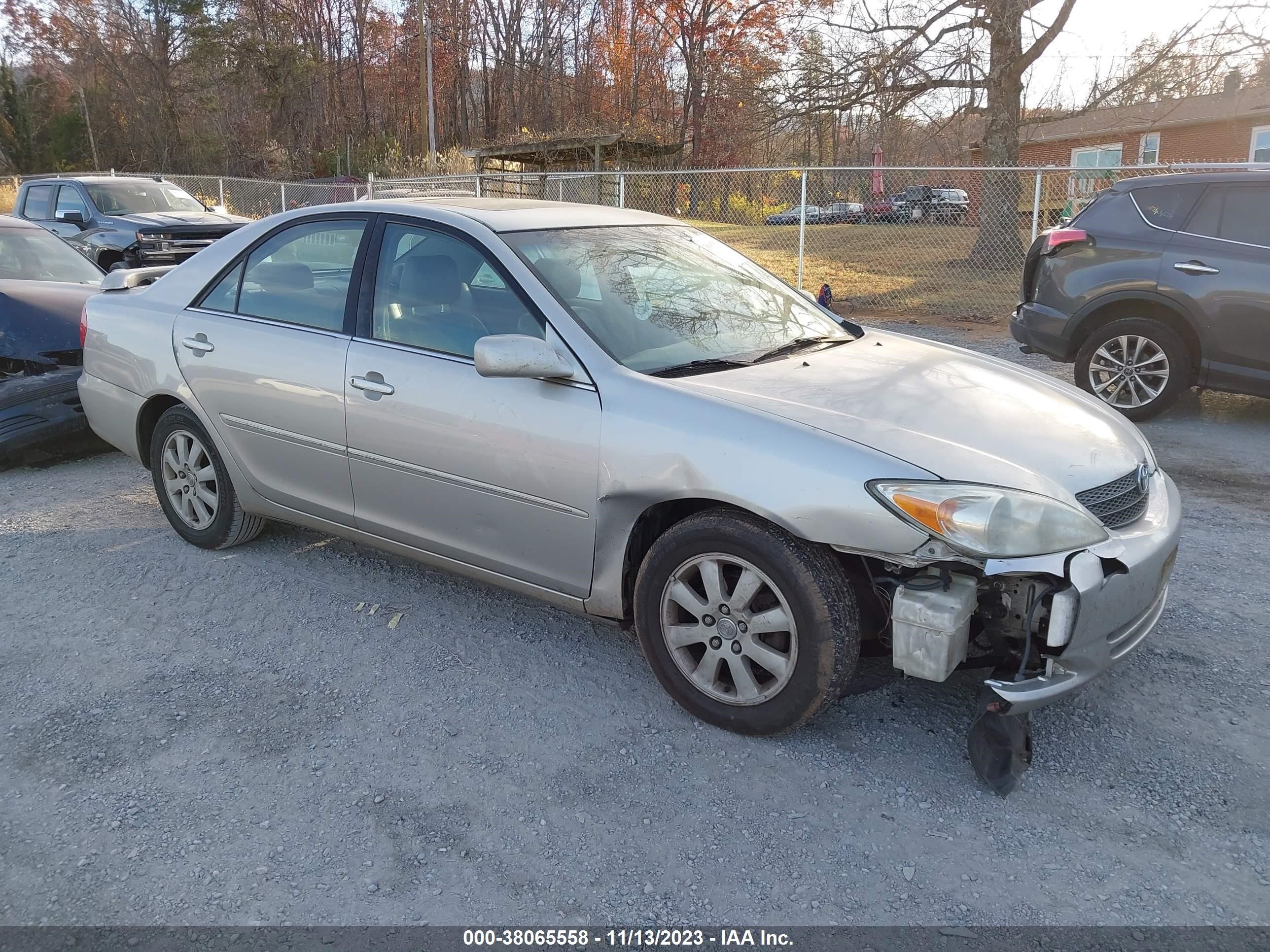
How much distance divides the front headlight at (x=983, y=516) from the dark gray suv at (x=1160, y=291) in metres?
5.03

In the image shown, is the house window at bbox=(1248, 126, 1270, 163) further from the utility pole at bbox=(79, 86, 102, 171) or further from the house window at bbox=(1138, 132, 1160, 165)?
the utility pole at bbox=(79, 86, 102, 171)

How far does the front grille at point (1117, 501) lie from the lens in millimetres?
3020

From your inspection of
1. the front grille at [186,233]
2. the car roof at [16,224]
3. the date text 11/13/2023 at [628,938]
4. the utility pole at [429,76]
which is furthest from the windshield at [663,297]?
the utility pole at [429,76]

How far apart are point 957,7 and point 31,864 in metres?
17.7

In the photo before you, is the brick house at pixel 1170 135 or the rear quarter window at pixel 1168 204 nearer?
the rear quarter window at pixel 1168 204

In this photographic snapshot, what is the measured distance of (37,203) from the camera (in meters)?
14.5

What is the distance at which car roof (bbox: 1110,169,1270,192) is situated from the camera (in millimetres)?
6859

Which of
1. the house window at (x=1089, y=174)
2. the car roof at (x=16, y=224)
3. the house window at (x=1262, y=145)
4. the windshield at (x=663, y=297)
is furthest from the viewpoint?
the house window at (x=1262, y=145)

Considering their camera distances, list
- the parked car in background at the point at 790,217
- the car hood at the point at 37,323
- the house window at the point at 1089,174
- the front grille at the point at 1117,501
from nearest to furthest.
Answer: the front grille at the point at 1117,501 < the car hood at the point at 37,323 < the house window at the point at 1089,174 < the parked car in background at the point at 790,217

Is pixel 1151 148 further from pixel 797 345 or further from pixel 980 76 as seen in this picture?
pixel 797 345

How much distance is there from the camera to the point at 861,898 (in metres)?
2.47

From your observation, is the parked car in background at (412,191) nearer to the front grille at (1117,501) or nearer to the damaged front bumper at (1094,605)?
the front grille at (1117,501)

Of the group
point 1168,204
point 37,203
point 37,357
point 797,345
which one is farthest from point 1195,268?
point 37,203

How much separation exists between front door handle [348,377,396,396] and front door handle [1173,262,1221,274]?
5.93 metres
